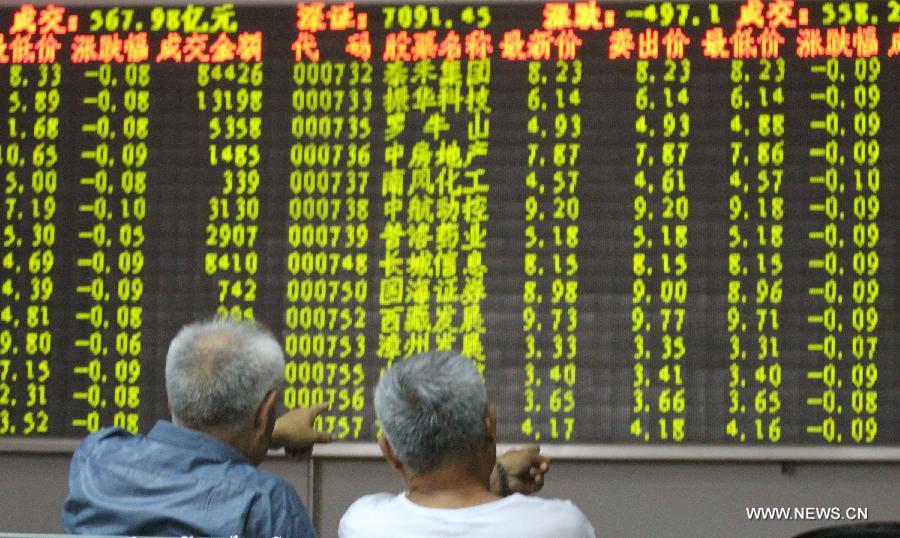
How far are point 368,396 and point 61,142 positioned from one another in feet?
3.44

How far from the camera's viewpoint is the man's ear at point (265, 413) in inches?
72.1

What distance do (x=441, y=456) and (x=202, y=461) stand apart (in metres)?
0.35

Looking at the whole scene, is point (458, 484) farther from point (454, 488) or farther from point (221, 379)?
point (221, 379)

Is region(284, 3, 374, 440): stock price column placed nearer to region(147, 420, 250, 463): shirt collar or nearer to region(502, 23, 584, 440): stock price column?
region(502, 23, 584, 440): stock price column

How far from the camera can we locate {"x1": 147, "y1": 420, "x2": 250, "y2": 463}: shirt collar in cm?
177

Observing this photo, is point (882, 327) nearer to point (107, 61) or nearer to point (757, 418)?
point (757, 418)

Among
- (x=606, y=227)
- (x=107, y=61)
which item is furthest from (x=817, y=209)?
(x=107, y=61)

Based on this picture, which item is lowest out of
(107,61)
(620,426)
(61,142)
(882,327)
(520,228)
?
(620,426)

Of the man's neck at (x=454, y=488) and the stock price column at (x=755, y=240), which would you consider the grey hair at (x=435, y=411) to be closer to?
the man's neck at (x=454, y=488)

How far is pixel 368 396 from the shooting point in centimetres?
317

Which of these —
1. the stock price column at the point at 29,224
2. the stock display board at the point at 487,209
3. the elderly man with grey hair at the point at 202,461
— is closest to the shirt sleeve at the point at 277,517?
the elderly man with grey hair at the point at 202,461

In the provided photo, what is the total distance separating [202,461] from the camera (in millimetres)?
1756

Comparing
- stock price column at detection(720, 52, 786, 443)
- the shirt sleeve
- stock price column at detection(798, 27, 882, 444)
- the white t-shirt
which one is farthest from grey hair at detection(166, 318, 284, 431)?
stock price column at detection(798, 27, 882, 444)

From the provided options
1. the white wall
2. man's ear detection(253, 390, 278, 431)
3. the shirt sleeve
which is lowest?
the white wall
